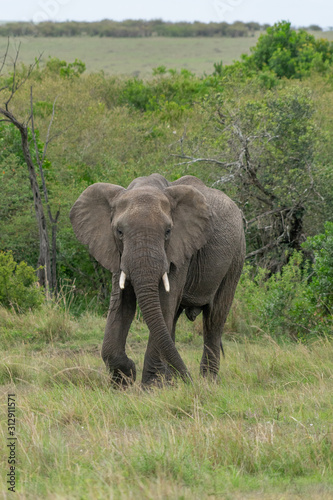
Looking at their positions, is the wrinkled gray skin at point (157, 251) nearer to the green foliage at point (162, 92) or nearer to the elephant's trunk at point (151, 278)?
the elephant's trunk at point (151, 278)

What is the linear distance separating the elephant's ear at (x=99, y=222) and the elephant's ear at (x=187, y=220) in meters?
0.49

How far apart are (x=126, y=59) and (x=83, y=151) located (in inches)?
1907

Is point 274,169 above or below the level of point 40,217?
above

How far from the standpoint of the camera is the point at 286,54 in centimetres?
3022

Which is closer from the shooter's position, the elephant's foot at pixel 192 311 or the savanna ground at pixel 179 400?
the savanna ground at pixel 179 400

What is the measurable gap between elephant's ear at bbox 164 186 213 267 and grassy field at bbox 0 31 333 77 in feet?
176

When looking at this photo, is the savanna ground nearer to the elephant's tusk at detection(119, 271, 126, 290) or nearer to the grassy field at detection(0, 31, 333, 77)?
the elephant's tusk at detection(119, 271, 126, 290)

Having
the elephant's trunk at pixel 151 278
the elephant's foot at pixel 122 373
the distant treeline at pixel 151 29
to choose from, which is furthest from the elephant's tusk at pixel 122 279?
the distant treeline at pixel 151 29

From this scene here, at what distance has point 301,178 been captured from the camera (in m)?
12.3

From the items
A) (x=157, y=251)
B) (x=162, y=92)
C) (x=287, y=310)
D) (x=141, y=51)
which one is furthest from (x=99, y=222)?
(x=141, y=51)

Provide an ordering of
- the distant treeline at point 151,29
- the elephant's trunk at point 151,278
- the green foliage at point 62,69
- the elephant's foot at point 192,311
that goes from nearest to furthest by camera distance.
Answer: the elephant's trunk at point 151,278
the elephant's foot at point 192,311
the green foliage at point 62,69
the distant treeline at point 151,29

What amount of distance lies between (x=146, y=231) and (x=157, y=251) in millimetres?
180

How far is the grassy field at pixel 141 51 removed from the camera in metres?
61.8

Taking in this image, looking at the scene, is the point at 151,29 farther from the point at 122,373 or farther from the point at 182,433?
the point at 182,433
